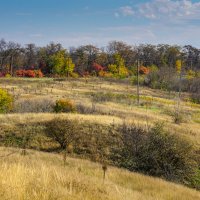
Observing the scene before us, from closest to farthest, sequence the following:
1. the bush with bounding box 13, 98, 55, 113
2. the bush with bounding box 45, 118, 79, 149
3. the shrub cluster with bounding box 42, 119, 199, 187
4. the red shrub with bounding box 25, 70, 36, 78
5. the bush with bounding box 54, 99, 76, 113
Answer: the shrub cluster with bounding box 42, 119, 199, 187 → the bush with bounding box 45, 118, 79, 149 → the bush with bounding box 54, 99, 76, 113 → the bush with bounding box 13, 98, 55, 113 → the red shrub with bounding box 25, 70, 36, 78

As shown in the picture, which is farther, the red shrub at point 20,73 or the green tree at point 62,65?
the green tree at point 62,65

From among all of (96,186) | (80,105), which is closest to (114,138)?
(80,105)

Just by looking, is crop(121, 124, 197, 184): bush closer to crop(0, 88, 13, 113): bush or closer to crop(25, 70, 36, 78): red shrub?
crop(0, 88, 13, 113): bush

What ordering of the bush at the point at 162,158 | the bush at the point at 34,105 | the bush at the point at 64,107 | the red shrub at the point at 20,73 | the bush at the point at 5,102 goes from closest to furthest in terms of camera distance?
the bush at the point at 162,158 < the bush at the point at 5,102 < the bush at the point at 64,107 < the bush at the point at 34,105 < the red shrub at the point at 20,73

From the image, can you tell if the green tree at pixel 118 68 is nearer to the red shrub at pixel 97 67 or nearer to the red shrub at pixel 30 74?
the red shrub at pixel 97 67

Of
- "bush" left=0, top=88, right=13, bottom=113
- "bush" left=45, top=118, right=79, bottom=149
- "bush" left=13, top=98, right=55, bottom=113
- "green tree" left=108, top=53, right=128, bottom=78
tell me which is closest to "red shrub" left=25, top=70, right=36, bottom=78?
"green tree" left=108, top=53, right=128, bottom=78

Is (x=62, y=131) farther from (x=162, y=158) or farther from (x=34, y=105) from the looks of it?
(x=34, y=105)

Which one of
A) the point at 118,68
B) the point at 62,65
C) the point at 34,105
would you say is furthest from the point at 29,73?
the point at 34,105

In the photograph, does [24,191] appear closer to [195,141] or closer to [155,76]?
[195,141]

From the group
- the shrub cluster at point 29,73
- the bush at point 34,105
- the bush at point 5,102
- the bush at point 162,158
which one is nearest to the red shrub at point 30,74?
the shrub cluster at point 29,73

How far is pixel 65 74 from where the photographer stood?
104 m

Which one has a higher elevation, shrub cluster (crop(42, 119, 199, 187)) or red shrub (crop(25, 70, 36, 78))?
red shrub (crop(25, 70, 36, 78))

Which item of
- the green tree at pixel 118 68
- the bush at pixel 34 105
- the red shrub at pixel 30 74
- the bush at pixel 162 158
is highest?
the green tree at pixel 118 68

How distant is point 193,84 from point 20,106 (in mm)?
63097
